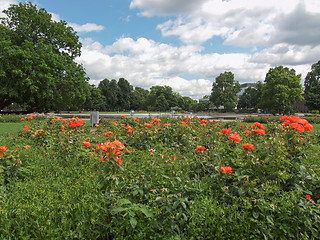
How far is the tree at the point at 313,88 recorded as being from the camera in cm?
3858

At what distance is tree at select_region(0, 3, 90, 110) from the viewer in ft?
59.5

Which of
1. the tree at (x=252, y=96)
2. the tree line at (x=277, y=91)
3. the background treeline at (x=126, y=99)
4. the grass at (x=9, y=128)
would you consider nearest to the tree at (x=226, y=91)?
the tree line at (x=277, y=91)

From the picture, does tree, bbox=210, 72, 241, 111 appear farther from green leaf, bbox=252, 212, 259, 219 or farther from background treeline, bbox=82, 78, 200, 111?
green leaf, bbox=252, 212, 259, 219

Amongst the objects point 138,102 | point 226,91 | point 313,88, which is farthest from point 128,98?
point 313,88

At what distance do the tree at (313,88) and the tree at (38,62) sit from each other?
3936 cm

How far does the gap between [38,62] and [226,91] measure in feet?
146

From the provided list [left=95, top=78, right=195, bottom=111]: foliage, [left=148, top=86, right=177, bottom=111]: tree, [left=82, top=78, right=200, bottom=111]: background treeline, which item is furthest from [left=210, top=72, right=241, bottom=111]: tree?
[left=148, top=86, right=177, bottom=111]: tree

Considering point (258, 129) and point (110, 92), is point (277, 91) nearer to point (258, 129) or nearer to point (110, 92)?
point (258, 129)

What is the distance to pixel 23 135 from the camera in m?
6.44

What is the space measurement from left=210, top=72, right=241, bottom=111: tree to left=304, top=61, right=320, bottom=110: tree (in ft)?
49.8

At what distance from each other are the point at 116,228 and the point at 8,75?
2201cm

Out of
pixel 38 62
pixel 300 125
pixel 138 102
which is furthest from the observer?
pixel 138 102

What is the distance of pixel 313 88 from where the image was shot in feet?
133

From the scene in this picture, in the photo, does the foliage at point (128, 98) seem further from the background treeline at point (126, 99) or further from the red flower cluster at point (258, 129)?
the red flower cluster at point (258, 129)
